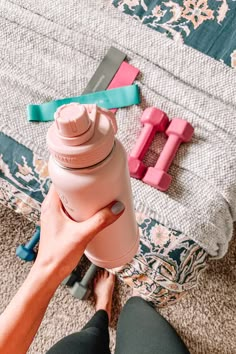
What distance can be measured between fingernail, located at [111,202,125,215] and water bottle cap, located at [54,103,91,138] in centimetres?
15

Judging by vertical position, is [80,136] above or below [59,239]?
above

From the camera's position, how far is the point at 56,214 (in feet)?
2.23

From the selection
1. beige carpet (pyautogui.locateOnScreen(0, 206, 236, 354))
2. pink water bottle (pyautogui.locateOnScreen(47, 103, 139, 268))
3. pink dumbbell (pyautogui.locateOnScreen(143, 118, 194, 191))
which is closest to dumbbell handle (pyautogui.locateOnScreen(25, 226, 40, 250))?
beige carpet (pyautogui.locateOnScreen(0, 206, 236, 354))

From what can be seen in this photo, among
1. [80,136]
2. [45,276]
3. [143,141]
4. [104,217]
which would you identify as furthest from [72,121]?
[143,141]

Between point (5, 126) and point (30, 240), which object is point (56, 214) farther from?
point (30, 240)

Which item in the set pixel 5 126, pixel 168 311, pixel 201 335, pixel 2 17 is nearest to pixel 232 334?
pixel 201 335

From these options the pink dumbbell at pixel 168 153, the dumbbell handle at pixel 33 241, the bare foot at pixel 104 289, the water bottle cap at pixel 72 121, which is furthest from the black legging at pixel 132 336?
the water bottle cap at pixel 72 121

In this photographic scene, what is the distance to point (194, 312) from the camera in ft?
4.02

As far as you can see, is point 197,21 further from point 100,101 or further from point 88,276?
point 88,276

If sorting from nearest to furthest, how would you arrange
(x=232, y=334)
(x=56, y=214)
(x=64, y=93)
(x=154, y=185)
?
1. (x=56, y=214)
2. (x=154, y=185)
3. (x=64, y=93)
4. (x=232, y=334)

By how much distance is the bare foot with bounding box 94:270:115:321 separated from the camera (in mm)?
1224

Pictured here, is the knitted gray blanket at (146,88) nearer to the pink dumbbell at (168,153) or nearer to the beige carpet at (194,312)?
the pink dumbbell at (168,153)

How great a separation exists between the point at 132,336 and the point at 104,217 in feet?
1.86

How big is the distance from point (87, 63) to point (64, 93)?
0.09 metres
